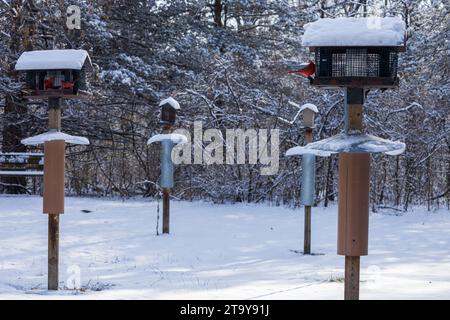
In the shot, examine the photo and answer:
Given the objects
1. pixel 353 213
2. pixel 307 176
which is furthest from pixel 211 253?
pixel 353 213

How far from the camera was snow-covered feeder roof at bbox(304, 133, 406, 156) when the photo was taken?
230 inches

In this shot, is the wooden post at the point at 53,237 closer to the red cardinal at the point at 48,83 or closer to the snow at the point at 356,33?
the red cardinal at the point at 48,83

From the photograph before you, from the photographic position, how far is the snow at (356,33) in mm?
6055

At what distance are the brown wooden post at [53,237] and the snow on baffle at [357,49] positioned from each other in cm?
342

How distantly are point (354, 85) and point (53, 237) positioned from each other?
3908 mm

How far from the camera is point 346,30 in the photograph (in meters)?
6.11

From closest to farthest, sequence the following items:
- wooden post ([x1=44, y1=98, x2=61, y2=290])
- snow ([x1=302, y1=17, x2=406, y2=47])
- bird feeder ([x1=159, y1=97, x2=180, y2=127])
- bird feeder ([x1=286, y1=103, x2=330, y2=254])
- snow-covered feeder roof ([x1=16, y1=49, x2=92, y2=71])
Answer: snow ([x1=302, y1=17, x2=406, y2=47])
wooden post ([x1=44, y1=98, x2=61, y2=290])
snow-covered feeder roof ([x1=16, y1=49, x2=92, y2=71])
bird feeder ([x1=286, y1=103, x2=330, y2=254])
bird feeder ([x1=159, y1=97, x2=180, y2=127])

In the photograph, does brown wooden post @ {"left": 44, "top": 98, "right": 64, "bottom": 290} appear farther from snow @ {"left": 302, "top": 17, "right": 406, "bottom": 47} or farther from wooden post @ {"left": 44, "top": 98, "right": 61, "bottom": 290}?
snow @ {"left": 302, "top": 17, "right": 406, "bottom": 47}

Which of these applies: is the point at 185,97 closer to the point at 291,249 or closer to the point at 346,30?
the point at 291,249

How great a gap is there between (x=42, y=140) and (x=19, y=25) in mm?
9873

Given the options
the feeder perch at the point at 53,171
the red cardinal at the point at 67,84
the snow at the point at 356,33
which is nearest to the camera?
the snow at the point at 356,33

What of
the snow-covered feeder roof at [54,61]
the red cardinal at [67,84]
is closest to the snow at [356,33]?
the snow-covered feeder roof at [54,61]

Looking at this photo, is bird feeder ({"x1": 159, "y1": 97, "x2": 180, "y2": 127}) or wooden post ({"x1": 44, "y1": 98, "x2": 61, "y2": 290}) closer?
wooden post ({"x1": 44, "y1": 98, "x2": 61, "y2": 290})

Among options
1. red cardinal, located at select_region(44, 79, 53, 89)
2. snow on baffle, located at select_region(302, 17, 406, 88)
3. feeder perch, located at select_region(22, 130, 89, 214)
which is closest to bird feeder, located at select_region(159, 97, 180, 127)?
red cardinal, located at select_region(44, 79, 53, 89)
